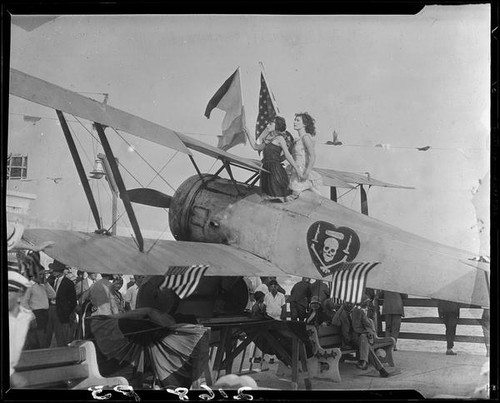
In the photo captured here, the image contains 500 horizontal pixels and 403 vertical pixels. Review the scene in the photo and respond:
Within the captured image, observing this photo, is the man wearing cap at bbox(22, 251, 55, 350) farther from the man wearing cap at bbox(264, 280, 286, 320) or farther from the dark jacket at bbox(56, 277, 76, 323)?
the man wearing cap at bbox(264, 280, 286, 320)

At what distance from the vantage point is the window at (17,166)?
19.1 feet

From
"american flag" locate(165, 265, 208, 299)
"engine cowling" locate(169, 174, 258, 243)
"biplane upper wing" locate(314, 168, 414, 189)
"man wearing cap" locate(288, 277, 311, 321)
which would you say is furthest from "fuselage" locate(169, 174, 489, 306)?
"american flag" locate(165, 265, 208, 299)

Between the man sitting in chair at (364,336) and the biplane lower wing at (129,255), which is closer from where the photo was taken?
the biplane lower wing at (129,255)

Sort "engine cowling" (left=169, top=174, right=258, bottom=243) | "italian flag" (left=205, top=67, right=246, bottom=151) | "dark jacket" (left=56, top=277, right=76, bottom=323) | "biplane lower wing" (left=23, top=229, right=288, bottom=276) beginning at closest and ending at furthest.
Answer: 1. "biplane lower wing" (left=23, top=229, right=288, bottom=276)
2. "dark jacket" (left=56, top=277, right=76, bottom=323)
3. "italian flag" (left=205, top=67, right=246, bottom=151)
4. "engine cowling" (left=169, top=174, right=258, bottom=243)

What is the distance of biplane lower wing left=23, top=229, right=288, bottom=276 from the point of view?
5.68 m

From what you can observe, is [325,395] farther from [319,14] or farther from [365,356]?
[319,14]

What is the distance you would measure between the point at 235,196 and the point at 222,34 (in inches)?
54.8

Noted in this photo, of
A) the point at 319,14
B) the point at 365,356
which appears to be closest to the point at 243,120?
the point at 319,14

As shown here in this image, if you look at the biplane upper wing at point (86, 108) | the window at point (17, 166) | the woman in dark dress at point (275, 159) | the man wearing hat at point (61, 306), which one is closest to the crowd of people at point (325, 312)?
the woman in dark dress at point (275, 159)

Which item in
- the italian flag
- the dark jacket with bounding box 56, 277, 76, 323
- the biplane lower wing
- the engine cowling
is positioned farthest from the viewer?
the engine cowling

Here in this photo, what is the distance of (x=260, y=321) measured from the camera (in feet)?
19.3

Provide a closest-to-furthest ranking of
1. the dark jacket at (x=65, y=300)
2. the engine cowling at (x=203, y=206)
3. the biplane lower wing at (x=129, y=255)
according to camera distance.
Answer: the biplane lower wing at (x=129, y=255) → the dark jacket at (x=65, y=300) → the engine cowling at (x=203, y=206)

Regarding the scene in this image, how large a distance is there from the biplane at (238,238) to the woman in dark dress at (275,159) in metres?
0.08

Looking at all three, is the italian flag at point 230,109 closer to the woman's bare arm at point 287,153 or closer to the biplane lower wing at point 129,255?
the woman's bare arm at point 287,153
